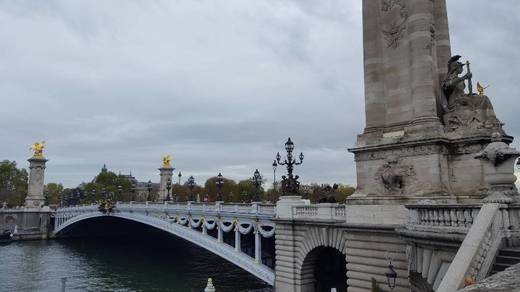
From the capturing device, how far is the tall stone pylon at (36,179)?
8656 centimetres

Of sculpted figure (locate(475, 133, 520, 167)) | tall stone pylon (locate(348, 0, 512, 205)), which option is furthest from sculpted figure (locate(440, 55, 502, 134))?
sculpted figure (locate(475, 133, 520, 167))

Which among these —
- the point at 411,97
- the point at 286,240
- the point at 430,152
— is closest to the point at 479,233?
the point at 430,152

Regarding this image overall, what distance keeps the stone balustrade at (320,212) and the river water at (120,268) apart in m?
11.9

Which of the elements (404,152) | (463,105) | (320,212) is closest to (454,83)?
(463,105)

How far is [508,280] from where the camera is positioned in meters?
6.18

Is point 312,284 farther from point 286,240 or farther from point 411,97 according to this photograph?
point 411,97

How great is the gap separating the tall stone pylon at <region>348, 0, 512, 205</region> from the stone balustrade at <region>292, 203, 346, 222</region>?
2.39m

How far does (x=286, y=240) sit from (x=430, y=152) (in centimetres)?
1005

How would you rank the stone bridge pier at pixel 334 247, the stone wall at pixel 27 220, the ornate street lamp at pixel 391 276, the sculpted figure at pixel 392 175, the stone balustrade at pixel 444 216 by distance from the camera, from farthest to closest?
the stone wall at pixel 27 220, the sculpted figure at pixel 392 175, the stone bridge pier at pixel 334 247, the ornate street lamp at pixel 391 276, the stone balustrade at pixel 444 216

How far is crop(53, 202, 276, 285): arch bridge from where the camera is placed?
94.4 feet

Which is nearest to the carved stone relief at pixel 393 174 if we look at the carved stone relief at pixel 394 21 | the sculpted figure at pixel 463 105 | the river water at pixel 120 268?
the sculpted figure at pixel 463 105

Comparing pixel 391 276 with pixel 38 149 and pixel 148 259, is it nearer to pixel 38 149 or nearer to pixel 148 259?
pixel 148 259

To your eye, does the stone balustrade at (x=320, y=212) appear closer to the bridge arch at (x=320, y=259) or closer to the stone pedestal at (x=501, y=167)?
the bridge arch at (x=320, y=259)

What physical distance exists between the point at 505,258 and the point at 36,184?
93958 millimetres
